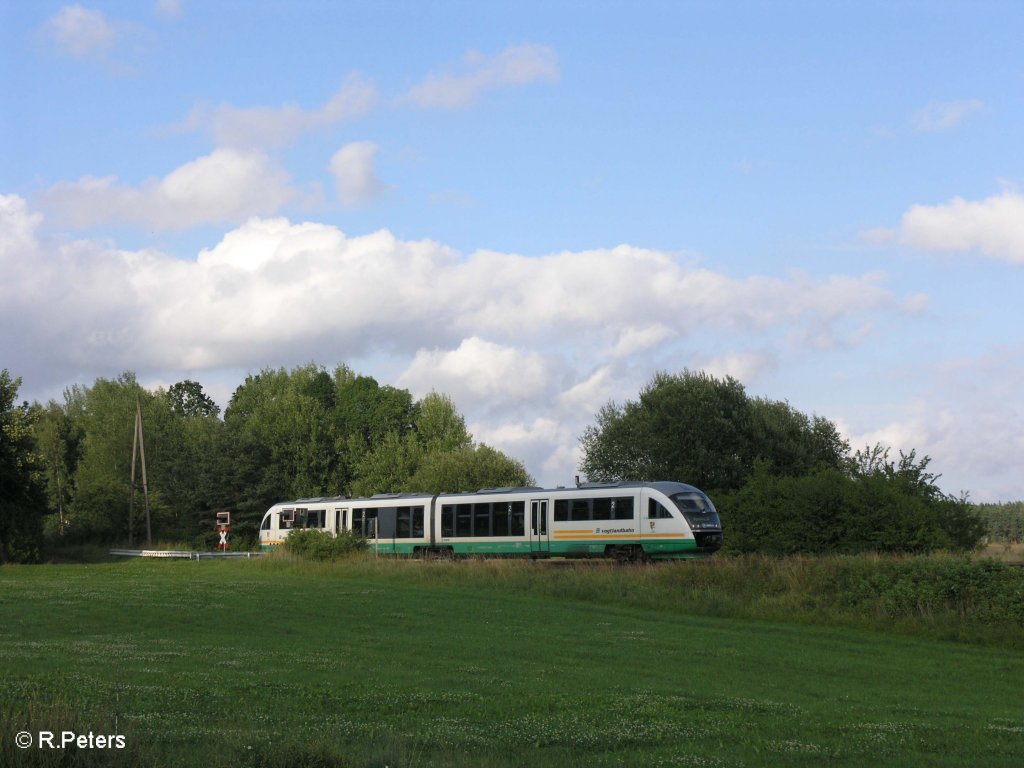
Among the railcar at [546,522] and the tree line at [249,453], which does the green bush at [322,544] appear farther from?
the tree line at [249,453]

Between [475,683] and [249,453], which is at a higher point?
[249,453]

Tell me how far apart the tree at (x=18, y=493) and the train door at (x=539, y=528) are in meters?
25.1

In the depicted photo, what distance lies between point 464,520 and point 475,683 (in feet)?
103

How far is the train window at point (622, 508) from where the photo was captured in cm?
3878

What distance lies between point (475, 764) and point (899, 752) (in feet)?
14.7

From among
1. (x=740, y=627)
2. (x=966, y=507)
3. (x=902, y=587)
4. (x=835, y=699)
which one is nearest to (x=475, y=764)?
(x=835, y=699)

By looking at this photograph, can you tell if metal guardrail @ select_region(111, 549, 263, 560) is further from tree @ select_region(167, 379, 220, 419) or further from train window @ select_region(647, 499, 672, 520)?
tree @ select_region(167, 379, 220, 419)

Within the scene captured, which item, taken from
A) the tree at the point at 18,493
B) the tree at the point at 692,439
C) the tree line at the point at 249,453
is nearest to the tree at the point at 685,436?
the tree at the point at 692,439

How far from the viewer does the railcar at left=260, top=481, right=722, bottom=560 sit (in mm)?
37969

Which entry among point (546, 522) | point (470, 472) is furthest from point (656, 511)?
point (470, 472)

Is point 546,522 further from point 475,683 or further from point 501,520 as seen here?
point 475,683

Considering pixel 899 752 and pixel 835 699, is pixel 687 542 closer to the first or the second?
pixel 835 699

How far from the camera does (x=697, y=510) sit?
38.1 meters

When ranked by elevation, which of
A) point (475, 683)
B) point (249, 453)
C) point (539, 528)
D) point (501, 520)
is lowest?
point (475, 683)
